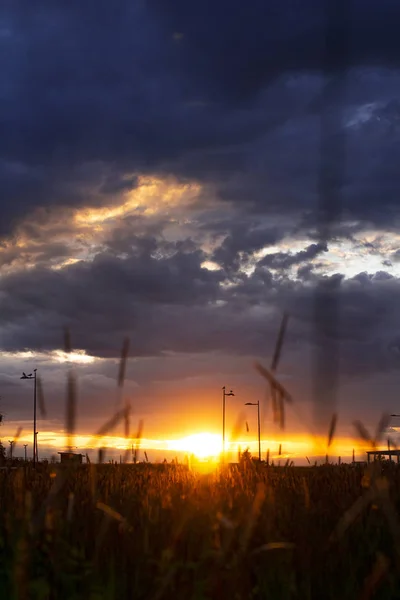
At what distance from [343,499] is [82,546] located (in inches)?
128

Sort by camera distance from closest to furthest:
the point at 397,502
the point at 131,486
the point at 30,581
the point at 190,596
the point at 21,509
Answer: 1. the point at 190,596
2. the point at 30,581
3. the point at 21,509
4. the point at 397,502
5. the point at 131,486

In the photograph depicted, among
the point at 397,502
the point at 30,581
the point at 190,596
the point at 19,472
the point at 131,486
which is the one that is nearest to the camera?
the point at 190,596

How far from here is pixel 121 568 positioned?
6426 millimetres

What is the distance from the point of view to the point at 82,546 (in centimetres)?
688

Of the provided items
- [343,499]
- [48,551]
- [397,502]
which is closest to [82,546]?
[48,551]

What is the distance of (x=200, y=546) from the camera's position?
6910mm

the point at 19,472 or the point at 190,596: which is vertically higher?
the point at 19,472

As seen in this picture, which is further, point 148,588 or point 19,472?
point 19,472

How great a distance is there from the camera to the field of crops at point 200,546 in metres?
5.98

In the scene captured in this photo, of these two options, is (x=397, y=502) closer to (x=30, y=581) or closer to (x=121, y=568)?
(x=121, y=568)


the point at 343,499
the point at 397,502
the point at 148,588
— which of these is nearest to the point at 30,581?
the point at 148,588

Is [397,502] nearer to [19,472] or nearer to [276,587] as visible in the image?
[276,587]

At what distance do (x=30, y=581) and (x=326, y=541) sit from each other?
2.64 meters

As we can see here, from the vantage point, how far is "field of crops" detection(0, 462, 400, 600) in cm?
598
